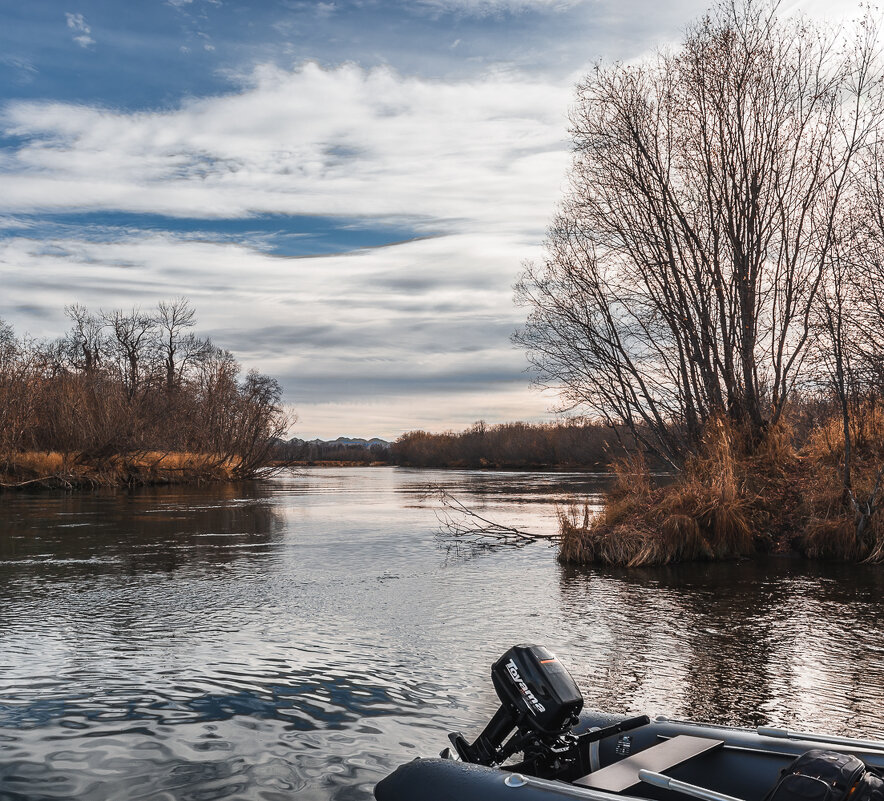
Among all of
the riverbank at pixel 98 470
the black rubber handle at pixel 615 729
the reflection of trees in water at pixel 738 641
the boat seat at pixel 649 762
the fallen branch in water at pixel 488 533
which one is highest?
the riverbank at pixel 98 470

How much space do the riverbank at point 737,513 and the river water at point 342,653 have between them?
2.09ft

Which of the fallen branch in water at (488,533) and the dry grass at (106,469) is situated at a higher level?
the dry grass at (106,469)

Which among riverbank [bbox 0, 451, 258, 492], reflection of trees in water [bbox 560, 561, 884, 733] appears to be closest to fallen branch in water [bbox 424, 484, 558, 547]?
reflection of trees in water [bbox 560, 561, 884, 733]

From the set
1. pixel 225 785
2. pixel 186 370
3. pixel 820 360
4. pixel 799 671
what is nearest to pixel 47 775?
pixel 225 785

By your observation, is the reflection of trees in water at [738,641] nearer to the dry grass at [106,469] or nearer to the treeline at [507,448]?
the dry grass at [106,469]

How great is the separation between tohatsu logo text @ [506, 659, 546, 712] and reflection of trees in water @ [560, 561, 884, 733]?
221cm

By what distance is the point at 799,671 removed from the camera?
681 centimetres

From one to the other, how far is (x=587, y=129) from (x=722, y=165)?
3018 millimetres

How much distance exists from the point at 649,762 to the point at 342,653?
420 cm

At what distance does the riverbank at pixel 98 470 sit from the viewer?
31.2 meters

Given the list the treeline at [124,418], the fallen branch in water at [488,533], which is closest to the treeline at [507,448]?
the treeline at [124,418]

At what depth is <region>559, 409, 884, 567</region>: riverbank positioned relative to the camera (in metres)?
12.7

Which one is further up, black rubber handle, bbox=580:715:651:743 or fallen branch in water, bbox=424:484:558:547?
black rubber handle, bbox=580:715:651:743

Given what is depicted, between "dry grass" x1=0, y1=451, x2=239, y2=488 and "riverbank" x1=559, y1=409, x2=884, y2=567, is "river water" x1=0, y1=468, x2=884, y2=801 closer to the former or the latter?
"riverbank" x1=559, y1=409, x2=884, y2=567
